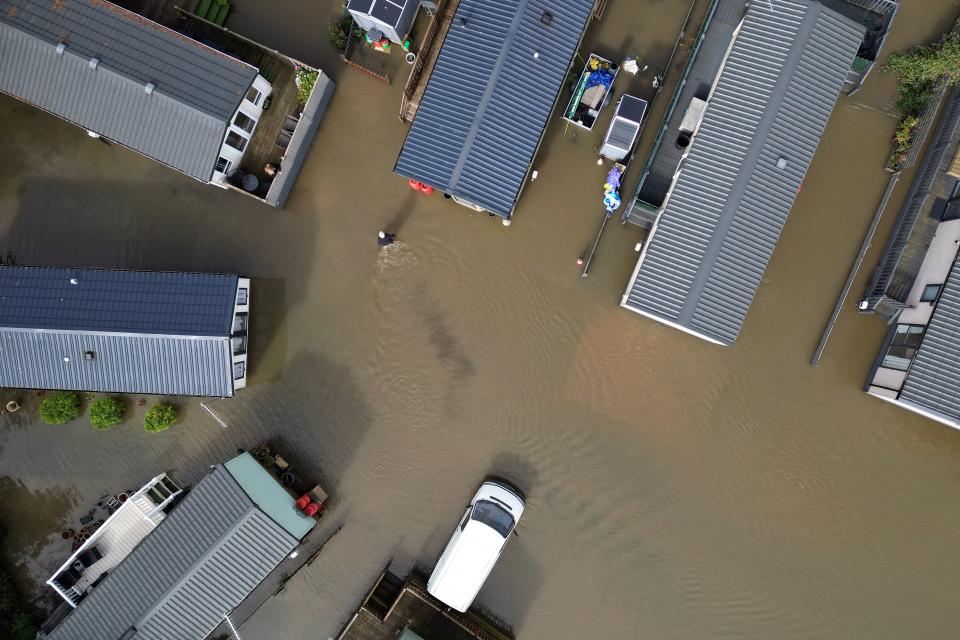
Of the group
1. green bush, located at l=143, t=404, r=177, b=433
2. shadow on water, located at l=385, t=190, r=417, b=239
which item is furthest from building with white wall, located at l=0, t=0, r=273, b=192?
green bush, located at l=143, t=404, r=177, b=433

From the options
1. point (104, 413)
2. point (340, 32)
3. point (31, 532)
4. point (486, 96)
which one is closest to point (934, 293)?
point (486, 96)

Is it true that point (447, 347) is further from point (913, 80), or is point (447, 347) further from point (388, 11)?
point (913, 80)

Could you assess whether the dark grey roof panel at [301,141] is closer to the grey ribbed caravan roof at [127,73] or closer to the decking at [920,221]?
the grey ribbed caravan roof at [127,73]

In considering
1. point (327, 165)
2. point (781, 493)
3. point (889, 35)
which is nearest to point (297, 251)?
point (327, 165)

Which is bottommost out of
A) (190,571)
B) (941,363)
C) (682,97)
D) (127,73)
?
(190,571)

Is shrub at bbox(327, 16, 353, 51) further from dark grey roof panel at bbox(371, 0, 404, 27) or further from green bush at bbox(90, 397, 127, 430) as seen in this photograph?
green bush at bbox(90, 397, 127, 430)

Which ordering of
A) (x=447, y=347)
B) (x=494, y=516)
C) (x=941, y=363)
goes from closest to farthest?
(x=941, y=363)
(x=494, y=516)
(x=447, y=347)
